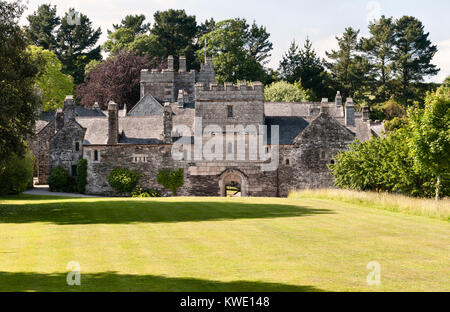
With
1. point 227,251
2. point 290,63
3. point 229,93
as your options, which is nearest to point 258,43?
point 290,63

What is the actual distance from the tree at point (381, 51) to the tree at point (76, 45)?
43427 mm

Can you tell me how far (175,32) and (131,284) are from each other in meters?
88.6

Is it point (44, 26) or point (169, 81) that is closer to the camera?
point (169, 81)

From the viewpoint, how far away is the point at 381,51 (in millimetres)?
89750

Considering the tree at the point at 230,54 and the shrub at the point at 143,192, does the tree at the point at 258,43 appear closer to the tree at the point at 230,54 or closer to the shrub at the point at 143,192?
the tree at the point at 230,54

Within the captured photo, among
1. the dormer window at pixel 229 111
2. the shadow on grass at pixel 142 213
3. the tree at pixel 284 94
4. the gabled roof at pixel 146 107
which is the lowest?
the shadow on grass at pixel 142 213

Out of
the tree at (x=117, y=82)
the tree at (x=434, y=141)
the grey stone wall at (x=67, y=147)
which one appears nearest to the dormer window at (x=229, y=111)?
the grey stone wall at (x=67, y=147)

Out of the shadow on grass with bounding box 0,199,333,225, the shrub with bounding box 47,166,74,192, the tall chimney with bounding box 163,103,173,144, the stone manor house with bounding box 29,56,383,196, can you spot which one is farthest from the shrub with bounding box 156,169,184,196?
the shadow on grass with bounding box 0,199,333,225

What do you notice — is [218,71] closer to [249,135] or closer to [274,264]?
[249,135]

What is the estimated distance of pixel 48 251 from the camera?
669 inches

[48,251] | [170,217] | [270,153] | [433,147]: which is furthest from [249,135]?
[48,251]

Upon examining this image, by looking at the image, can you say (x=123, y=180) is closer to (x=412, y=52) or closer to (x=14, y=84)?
(x=14, y=84)

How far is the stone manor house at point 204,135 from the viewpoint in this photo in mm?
54656
